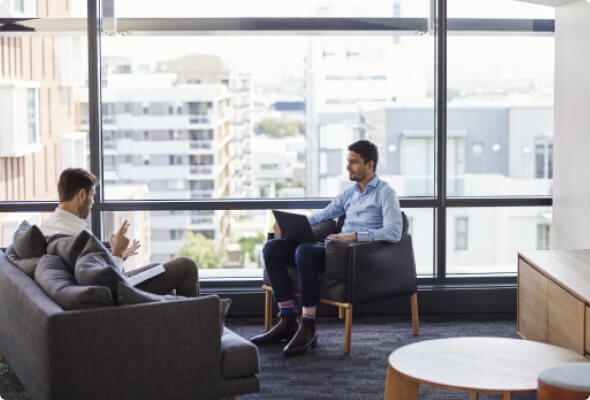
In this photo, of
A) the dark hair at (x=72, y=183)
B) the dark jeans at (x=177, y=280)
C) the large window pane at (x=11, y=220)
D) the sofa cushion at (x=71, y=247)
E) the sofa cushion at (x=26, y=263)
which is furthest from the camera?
the large window pane at (x=11, y=220)

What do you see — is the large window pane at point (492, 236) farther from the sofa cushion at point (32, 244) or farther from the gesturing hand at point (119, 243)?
the sofa cushion at point (32, 244)

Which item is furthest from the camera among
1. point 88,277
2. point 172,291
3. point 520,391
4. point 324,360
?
point 324,360

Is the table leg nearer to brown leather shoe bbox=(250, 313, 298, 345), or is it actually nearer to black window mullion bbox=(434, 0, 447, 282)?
brown leather shoe bbox=(250, 313, 298, 345)

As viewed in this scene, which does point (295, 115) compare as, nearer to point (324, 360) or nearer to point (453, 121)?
point (453, 121)

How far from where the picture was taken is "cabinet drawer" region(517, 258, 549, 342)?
4285mm

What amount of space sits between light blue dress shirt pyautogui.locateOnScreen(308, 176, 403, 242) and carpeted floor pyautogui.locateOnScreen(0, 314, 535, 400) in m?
0.70

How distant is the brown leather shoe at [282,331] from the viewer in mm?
4965

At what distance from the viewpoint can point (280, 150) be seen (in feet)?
19.2

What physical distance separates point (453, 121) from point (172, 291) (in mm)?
2740

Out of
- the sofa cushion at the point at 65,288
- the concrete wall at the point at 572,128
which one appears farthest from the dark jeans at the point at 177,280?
the concrete wall at the point at 572,128

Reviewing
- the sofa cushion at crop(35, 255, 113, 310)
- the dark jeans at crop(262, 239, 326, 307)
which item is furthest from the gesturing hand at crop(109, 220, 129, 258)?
the dark jeans at crop(262, 239, 326, 307)

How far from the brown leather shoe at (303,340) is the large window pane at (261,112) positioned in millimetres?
1318

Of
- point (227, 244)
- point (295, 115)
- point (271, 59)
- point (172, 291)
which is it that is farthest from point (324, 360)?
point (271, 59)

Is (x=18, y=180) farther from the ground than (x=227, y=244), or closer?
farther from the ground
